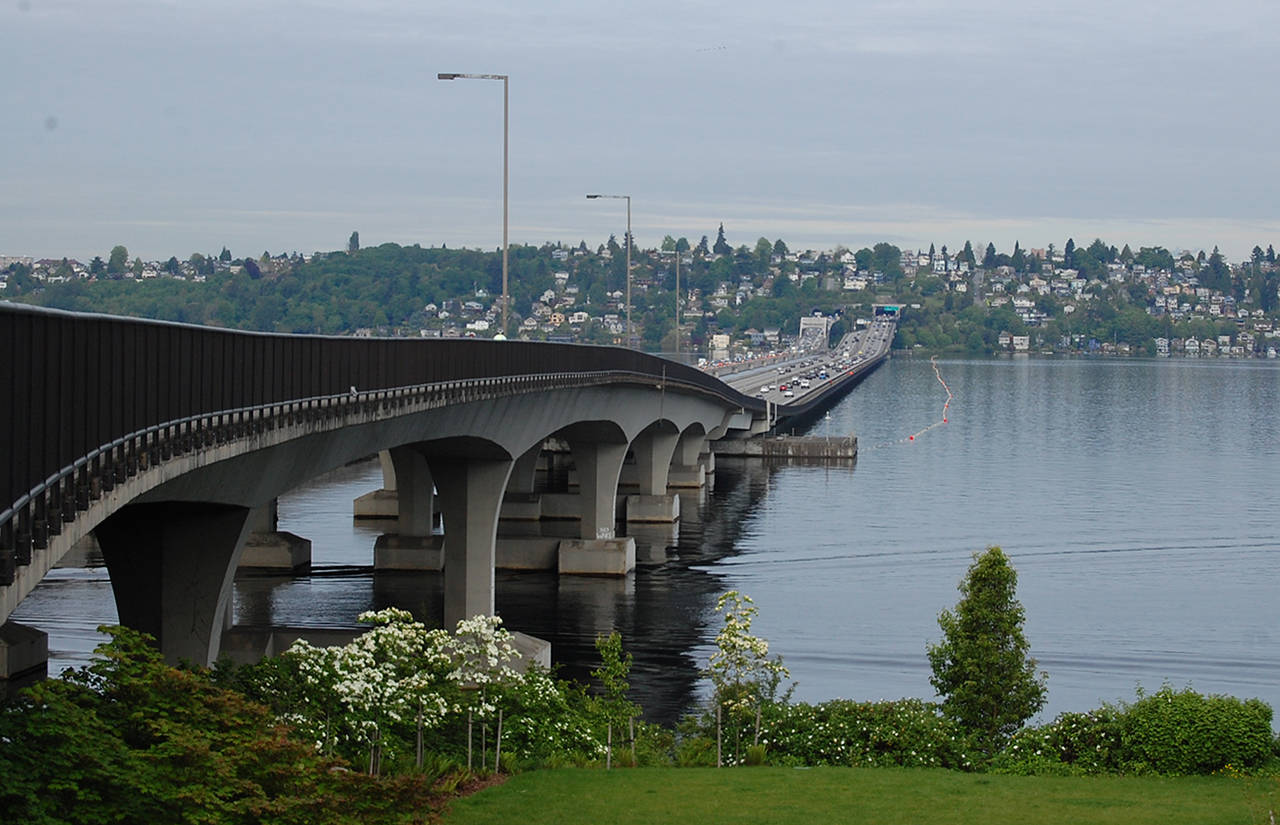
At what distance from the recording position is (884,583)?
241 feet

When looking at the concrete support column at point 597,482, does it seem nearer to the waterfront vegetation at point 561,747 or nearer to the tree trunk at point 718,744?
the waterfront vegetation at point 561,747

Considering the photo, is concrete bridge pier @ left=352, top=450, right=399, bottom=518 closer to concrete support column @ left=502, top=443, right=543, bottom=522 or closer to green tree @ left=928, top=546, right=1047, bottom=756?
concrete support column @ left=502, top=443, right=543, bottom=522

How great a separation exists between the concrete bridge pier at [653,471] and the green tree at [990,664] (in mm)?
58246

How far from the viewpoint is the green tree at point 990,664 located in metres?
37.7

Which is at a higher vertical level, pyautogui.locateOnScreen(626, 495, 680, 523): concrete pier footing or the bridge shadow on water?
pyautogui.locateOnScreen(626, 495, 680, 523): concrete pier footing

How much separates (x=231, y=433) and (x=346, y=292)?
123m

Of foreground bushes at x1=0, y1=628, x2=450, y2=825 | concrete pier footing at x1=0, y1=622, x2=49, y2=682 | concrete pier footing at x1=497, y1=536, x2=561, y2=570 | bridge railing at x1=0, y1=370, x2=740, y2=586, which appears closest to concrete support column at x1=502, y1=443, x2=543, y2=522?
concrete pier footing at x1=497, y1=536, x2=561, y2=570

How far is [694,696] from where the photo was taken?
50031mm

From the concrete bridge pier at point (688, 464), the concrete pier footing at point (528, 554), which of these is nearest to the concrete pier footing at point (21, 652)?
the concrete pier footing at point (528, 554)

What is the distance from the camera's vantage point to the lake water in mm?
55438

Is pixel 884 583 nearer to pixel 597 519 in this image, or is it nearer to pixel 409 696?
pixel 597 519

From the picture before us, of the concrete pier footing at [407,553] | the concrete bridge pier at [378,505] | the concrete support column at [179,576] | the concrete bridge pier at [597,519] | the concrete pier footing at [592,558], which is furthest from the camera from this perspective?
the concrete bridge pier at [378,505]

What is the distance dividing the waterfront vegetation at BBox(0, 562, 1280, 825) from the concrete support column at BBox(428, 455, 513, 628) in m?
17.9

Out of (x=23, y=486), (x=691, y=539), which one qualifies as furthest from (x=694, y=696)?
(x=691, y=539)
